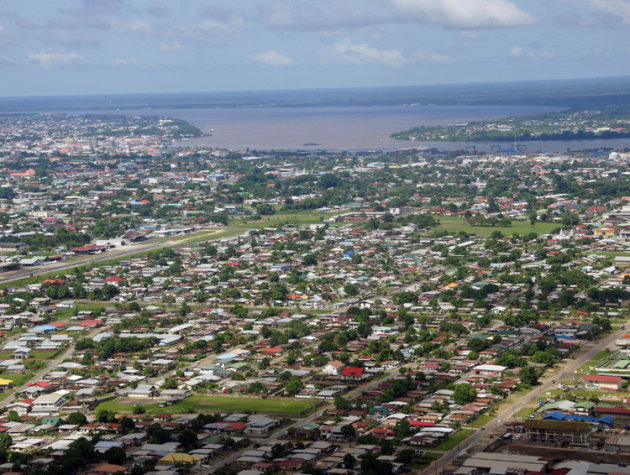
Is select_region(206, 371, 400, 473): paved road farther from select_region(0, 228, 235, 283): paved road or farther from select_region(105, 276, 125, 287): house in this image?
select_region(0, 228, 235, 283): paved road

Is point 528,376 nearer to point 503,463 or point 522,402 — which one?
point 522,402

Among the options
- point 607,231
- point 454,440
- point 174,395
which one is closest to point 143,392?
point 174,395

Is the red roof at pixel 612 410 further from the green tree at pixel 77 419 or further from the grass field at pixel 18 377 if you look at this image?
the grass field at pixel 18 377

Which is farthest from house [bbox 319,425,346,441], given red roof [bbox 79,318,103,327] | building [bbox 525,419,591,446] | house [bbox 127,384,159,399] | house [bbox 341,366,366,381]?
red roof [bbox 79,318,103,327]

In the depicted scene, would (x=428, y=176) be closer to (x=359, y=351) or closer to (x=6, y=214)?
(x=6, y=214)

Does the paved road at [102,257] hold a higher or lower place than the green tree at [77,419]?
lower

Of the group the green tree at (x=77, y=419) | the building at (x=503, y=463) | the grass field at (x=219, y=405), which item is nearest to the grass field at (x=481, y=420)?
the building at (x=503, y=463)

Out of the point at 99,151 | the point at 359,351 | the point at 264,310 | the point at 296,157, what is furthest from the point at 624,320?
the point at 99,151

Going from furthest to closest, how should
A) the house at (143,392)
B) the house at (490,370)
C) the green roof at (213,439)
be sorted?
the house at (490,370) → the house at (143,392) → the green roof at (213,439)
